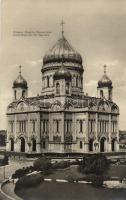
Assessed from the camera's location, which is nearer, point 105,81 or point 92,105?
point 105,81

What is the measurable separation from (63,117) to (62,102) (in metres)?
0.64

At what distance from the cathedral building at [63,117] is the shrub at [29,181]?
5631mm

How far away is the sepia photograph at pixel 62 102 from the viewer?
36.8ft

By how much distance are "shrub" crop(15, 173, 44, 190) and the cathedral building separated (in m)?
5.63

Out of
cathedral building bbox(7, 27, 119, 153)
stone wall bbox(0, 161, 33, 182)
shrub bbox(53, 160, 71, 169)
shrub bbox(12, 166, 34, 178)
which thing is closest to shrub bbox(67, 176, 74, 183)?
shrub bbox(53, 160, 71, 169)

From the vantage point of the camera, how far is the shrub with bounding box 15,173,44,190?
41.7 feet

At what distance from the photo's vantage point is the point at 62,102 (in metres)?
19.4

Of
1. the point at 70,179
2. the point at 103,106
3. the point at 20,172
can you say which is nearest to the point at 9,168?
the point at 20,172

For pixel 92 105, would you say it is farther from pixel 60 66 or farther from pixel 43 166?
pixel 43 166

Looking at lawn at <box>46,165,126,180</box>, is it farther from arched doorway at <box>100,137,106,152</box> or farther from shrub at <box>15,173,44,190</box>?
arched doorway at <box>100,137,106,152</box>

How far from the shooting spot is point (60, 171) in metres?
14.8

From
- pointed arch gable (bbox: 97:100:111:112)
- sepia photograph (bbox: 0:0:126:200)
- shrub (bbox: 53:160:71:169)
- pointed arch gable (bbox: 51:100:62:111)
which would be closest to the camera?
sepia photograph (bbox: 0:0:126:200)

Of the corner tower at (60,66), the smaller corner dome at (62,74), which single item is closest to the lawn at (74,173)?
the smaller corner dome at (62,74)

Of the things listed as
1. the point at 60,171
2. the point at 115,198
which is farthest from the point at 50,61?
the point at 115,198
